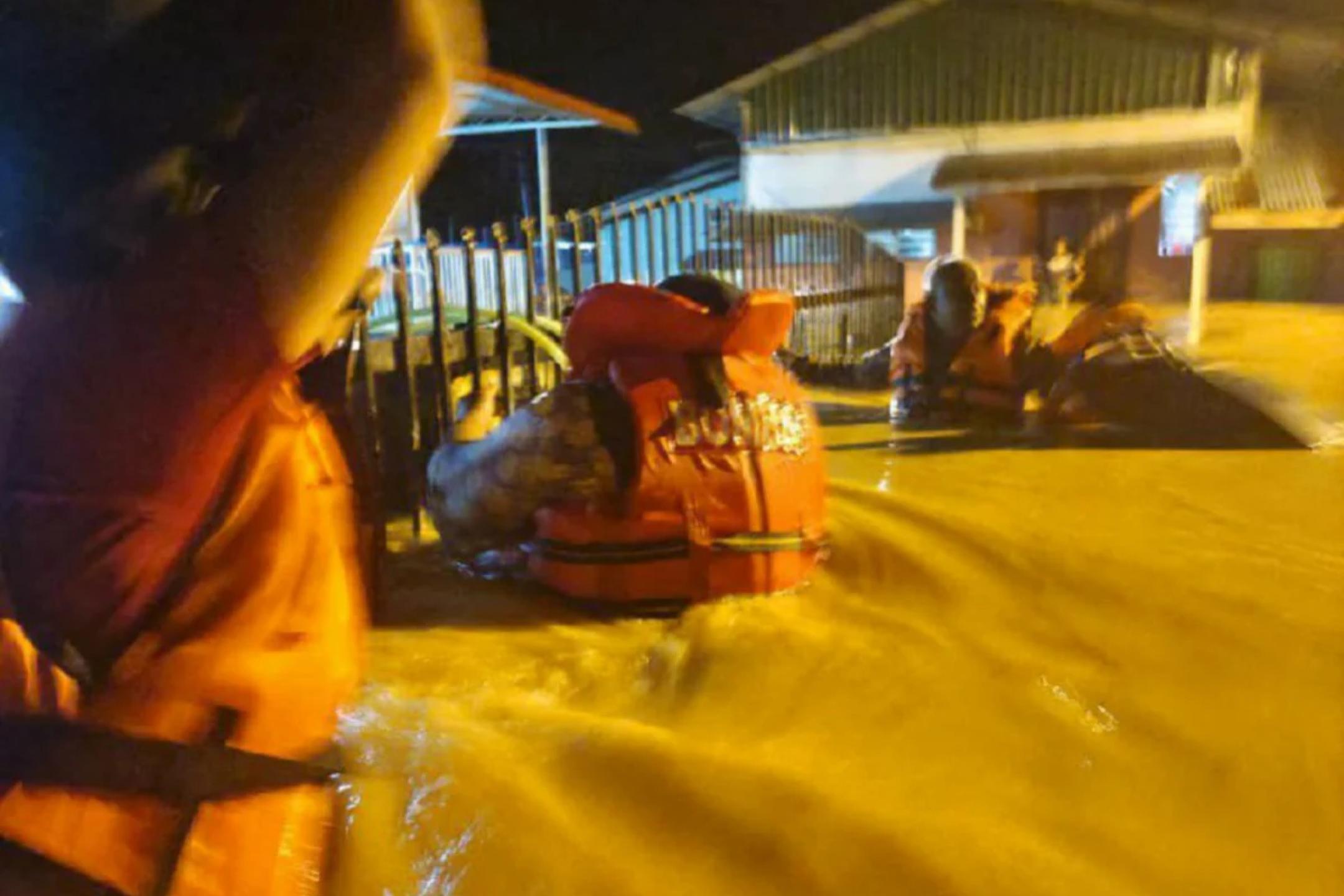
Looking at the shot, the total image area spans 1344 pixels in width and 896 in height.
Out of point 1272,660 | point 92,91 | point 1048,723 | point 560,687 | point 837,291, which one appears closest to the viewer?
point 92,91

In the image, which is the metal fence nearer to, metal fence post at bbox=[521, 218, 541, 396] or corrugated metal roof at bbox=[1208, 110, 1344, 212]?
metal fence post at bbox=[521, 218, 541, 396]

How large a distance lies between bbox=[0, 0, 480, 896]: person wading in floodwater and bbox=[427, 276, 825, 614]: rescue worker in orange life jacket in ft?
8.33

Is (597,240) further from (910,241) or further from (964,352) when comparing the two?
(910,241)

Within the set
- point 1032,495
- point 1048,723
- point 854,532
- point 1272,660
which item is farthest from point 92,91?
point 1032,495

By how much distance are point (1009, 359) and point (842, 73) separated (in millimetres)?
9616

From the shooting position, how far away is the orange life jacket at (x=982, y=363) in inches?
318

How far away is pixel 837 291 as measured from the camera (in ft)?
38.9

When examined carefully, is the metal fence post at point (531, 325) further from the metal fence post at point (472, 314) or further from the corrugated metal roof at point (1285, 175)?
the corrugated metal roof at point (1285, 175)

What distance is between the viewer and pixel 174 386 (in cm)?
87

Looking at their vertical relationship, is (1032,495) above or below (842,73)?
below

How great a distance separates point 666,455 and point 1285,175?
22774mm

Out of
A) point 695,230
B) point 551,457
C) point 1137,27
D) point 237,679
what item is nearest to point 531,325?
point 551,457

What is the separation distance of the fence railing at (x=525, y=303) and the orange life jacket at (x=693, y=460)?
0.76 metres

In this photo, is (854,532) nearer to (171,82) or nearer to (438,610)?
(438,610)
